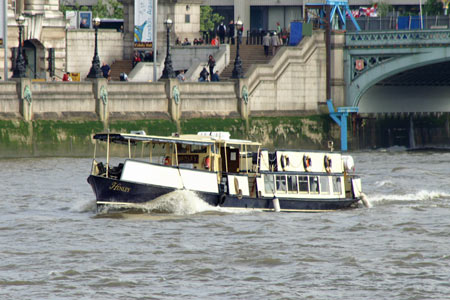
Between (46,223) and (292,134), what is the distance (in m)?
33.4

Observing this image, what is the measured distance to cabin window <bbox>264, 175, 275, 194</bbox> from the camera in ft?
123

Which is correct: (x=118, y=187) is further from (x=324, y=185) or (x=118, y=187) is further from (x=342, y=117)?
(x=342, y=117)

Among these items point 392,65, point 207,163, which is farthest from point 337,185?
point 392,65

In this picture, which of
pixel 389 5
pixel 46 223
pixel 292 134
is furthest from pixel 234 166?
pixel 389 5

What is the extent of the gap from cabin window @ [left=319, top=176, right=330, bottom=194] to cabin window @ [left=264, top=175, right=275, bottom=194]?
1947mm

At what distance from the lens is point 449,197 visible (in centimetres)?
4300

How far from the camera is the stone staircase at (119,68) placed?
226ft

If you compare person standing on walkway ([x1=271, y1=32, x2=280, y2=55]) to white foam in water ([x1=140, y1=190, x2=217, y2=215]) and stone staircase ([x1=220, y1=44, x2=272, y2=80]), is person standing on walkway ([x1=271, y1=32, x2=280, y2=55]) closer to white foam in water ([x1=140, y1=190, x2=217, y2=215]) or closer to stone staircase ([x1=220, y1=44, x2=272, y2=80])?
stone staircase ([x1=220, y1=44, x2=272, y2=80])

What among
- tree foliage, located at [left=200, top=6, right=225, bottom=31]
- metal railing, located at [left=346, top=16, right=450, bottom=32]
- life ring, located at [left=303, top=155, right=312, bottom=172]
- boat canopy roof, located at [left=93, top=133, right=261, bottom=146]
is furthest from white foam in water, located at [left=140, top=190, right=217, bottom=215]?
tree foliage, located at [left=200, top=6, right=225, bottom=31]

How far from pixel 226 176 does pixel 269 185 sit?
158cm

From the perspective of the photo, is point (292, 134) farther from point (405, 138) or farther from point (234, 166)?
point (234, 166)

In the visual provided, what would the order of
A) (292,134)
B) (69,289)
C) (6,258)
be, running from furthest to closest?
(292,134) < (6,258) < (69,289)

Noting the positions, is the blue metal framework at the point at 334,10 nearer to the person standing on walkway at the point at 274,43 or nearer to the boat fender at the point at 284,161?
the person standing on walkway at the point at 274,43

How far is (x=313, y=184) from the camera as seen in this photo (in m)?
38.7
